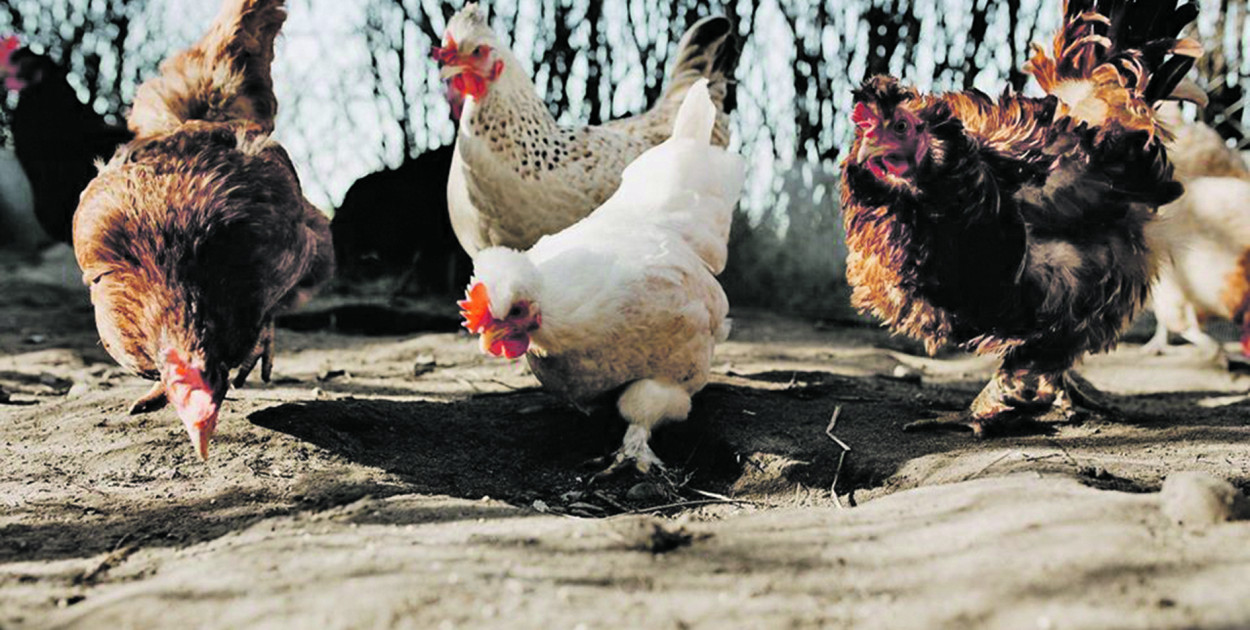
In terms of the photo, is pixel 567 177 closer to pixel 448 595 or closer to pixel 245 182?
pixel 245 182

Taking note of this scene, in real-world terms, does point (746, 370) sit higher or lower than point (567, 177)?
lower

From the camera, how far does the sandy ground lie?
130 centimetres

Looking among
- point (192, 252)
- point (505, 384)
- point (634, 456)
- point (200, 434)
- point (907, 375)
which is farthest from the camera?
point (907, 375)

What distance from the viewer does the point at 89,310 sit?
5.30 metres

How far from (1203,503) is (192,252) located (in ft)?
7.69

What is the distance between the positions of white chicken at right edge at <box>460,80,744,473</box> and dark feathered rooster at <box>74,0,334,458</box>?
61 cm

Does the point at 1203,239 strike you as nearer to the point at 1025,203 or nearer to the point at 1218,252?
the point at 1218,252

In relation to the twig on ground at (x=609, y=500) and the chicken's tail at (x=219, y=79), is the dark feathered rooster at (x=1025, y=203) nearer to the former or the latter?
the twig on ground at (x=609, y=500)

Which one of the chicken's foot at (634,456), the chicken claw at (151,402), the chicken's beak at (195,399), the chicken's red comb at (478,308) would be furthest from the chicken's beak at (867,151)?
the chicken claw at (151,402)

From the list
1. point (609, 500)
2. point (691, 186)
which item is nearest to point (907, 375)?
point (691, 186)

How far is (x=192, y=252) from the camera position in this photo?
2.19 meters

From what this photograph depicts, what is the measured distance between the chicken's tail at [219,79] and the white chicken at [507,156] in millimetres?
706

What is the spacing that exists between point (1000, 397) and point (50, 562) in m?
2.75

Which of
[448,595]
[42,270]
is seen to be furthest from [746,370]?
[42,270]
